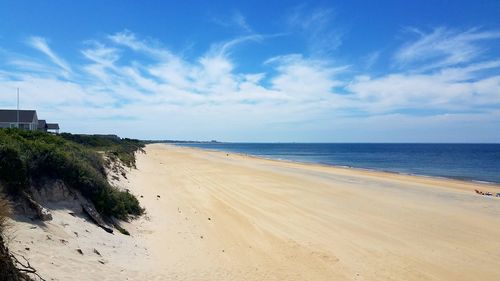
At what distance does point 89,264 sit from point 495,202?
21.1m

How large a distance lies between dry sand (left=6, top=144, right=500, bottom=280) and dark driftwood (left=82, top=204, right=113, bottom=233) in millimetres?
284

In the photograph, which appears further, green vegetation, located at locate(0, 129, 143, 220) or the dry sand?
green vegetation, located at locate(0, 129, 143, 220)

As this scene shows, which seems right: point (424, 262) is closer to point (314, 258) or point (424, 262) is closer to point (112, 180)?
point (314, 258)

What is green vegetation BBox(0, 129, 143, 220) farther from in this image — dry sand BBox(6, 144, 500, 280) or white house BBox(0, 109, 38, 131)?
white house BBox(0, 109, 38, 131)

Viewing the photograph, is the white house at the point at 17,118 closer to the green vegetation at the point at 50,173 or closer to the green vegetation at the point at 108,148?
the green vegetation at the point at 108,148

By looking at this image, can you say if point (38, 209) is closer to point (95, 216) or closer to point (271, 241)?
point (95, 216)

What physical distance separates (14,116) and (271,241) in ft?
165

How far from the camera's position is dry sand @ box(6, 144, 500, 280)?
7.45m

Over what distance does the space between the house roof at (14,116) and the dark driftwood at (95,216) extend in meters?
48.0

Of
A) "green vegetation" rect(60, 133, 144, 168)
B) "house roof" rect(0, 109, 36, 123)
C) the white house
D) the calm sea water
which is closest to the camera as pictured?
"green vegetation" rect(60, 133, 144, 168)

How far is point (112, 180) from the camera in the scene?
54.6 ft

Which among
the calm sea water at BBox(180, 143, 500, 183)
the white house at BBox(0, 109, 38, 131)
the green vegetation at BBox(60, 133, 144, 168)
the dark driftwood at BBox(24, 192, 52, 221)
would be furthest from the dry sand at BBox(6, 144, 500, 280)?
the white house at BBox(0, 109, 38, 131)

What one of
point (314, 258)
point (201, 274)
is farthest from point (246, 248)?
point (201, 274)

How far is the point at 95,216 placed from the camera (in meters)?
9.61
